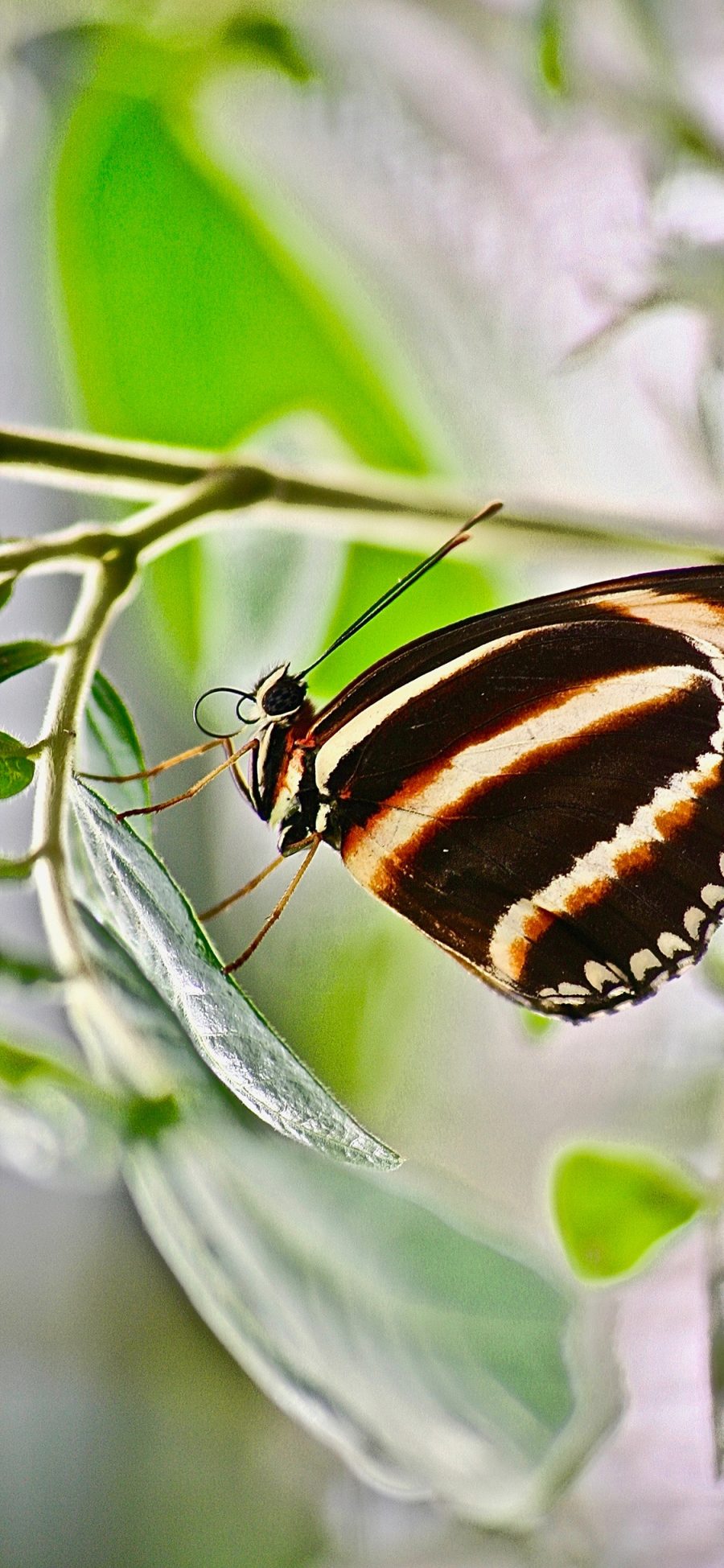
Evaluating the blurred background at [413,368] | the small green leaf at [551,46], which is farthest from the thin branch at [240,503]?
the small green leaf at [551,46]

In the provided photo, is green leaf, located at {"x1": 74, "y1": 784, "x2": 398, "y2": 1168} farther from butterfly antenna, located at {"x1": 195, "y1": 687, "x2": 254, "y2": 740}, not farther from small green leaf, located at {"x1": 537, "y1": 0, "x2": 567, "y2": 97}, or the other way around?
small green leaf, located at {"x1": 537, "y1": 0, "x2": 567, "y2": 97}

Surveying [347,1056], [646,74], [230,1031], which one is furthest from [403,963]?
[646,74]

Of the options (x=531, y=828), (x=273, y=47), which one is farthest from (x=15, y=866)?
(x=273, y=47)

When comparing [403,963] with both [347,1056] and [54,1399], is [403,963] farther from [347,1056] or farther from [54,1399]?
[54,1399]

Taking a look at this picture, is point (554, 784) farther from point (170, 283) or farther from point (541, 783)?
point (170, 283)

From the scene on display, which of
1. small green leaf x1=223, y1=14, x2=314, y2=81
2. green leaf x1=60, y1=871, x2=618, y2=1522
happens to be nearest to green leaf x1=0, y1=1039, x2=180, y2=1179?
green leaf x1=60, y1=871, x2=618, y2=1522

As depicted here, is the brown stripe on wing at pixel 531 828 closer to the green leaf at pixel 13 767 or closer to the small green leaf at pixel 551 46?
the green leaf at pixel 13 767

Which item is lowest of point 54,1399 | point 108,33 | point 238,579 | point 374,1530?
point 374,1530
